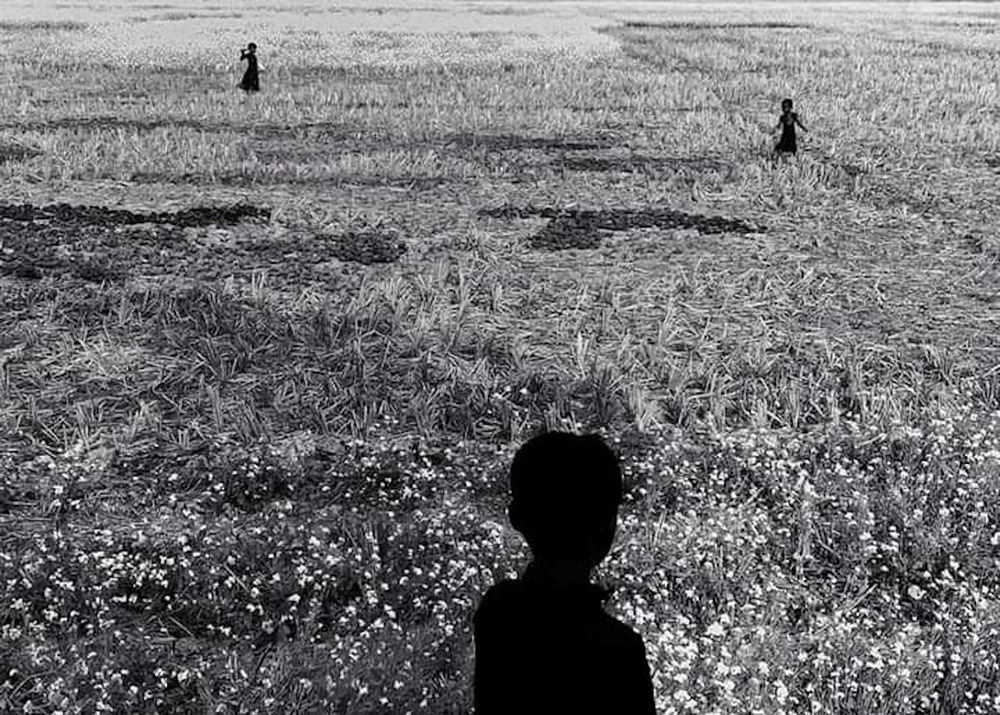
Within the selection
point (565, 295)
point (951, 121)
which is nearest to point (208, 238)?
point (565, 295)

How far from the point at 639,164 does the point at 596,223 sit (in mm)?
4390

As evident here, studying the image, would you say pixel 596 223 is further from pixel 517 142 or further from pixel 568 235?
pixel 517 142

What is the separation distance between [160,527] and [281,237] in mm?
6826

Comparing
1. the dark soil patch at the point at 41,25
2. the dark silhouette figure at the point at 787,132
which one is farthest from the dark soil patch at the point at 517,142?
the dark soil patch at the point at 41,25

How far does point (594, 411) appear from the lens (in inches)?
292

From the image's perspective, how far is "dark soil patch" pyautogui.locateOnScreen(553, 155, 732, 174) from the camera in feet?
54.5

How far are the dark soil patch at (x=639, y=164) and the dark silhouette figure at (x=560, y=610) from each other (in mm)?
14714

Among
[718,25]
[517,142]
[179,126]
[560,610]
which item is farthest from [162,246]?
[718,25]

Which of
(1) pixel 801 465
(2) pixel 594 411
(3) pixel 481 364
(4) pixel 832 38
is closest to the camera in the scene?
(1) pixel 801 465

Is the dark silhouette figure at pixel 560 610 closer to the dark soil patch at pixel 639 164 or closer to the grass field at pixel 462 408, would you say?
the grass field at pixel 462 408

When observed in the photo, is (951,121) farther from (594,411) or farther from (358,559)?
(358,559)

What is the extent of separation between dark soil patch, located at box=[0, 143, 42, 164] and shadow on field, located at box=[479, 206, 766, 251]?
7482mm

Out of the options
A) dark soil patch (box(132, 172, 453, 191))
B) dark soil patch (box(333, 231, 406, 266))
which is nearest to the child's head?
dark soil patch (box(333, 231, 406, 266))

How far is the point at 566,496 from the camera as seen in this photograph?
192cm
